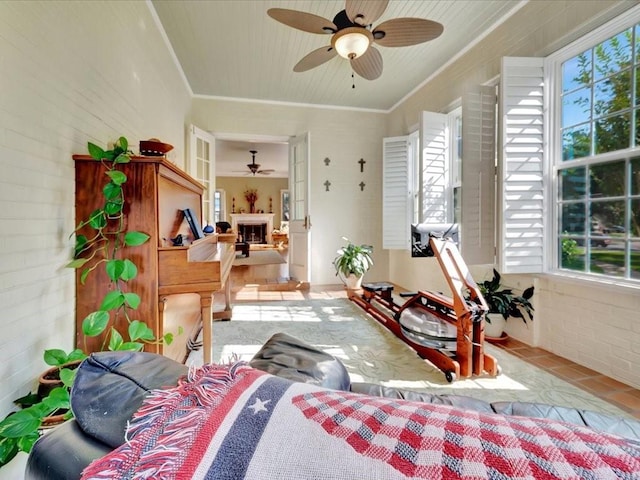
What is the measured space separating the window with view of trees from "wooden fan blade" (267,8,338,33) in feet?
6.30

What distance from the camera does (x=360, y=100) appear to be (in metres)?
4.79

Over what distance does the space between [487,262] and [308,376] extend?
252cm

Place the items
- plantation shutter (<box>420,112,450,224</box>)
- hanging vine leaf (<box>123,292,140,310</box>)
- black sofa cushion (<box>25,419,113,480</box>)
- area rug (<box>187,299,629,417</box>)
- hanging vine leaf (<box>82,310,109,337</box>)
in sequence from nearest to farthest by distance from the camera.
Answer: black sofa cushion (<box>25,419,113,480</box>) < hanging vine leaf (<box>82,310,109,337</box>) < hanging vine leaf (<box>123,292,140,310</box>) < area rug (<box>187,299,629,417</box>) < plantation shutter (<box>420,112,450,224</box>)

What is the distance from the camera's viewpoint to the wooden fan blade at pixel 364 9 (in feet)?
6.53

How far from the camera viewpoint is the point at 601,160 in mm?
2213

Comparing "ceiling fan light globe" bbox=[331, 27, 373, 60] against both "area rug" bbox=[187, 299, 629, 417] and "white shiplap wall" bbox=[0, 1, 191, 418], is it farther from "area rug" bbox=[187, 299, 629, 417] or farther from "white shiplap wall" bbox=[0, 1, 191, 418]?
"area rug" bbox=[187, 299, 629, 417]

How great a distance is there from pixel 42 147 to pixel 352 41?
Result: 212 cm

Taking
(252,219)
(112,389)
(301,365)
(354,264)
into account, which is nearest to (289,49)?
(354,264)

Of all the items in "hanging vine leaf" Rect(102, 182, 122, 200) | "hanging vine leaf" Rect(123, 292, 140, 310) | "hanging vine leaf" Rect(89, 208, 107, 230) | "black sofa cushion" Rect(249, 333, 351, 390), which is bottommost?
"black sofa cushion" Rect(249, 333, 351, 390)

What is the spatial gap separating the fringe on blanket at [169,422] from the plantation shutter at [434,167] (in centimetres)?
356

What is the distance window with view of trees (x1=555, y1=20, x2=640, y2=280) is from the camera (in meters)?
2.03

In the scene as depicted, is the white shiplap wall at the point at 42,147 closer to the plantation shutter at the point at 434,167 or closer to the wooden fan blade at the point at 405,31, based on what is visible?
the wooden fan blade at the point at 405,31

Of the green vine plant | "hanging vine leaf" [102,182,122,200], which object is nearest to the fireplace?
the green vine plant

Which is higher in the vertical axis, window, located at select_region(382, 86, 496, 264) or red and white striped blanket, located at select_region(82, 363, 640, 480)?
window, located at select_region(382, 86, 496, 264)
